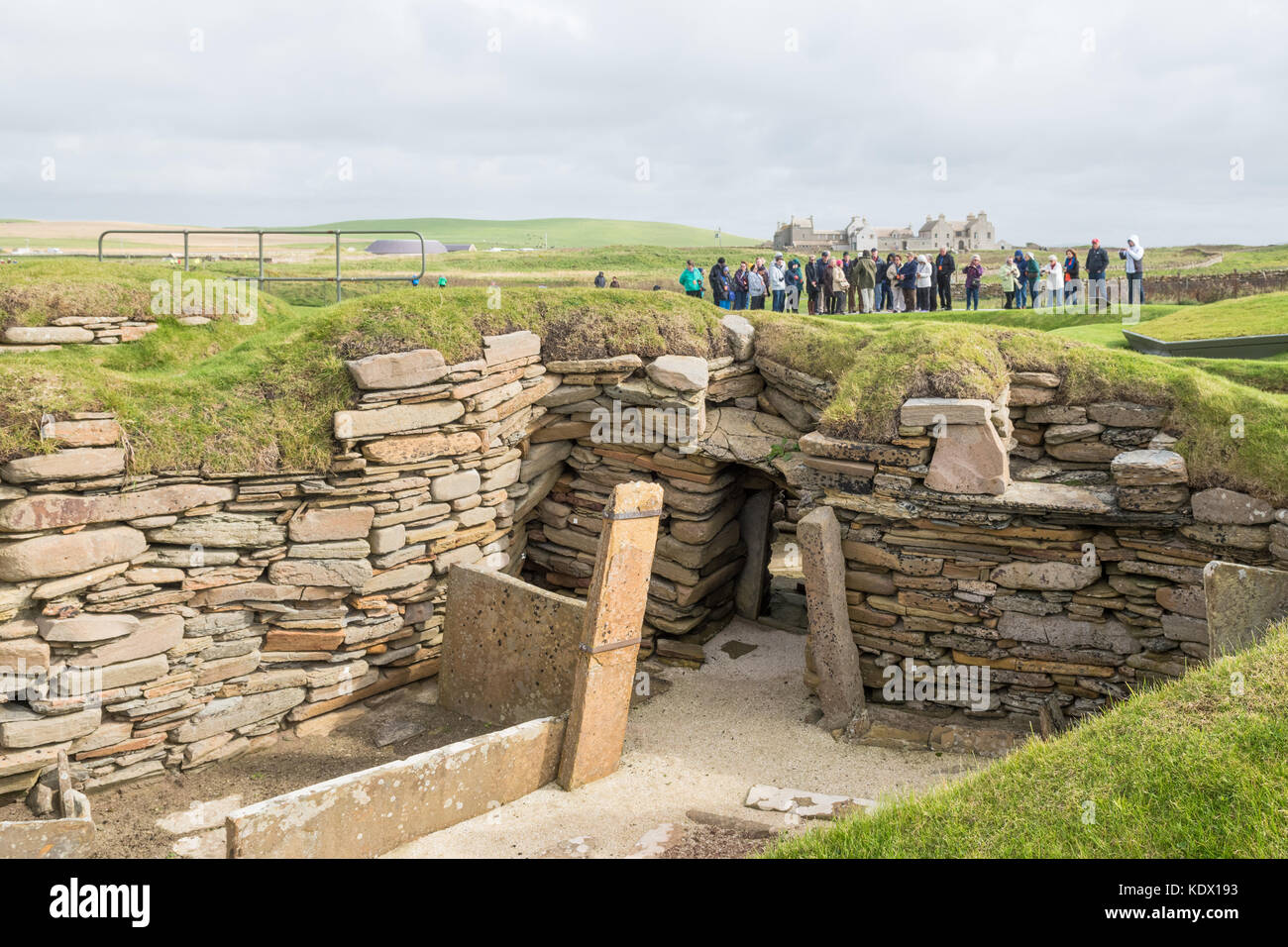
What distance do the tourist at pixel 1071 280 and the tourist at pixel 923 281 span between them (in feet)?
9.27

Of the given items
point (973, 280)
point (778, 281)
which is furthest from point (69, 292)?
point (973, 280)

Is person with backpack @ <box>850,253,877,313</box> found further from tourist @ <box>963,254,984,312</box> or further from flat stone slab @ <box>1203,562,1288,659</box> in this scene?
flat stone slab @ <box>1203,562,1288,659</box>

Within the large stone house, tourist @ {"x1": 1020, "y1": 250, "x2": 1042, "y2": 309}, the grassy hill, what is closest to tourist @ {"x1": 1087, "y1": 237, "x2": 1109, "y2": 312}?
tourist @ {"x1": 1020, "y1": 250, "x2": 1042, "y2": 309}

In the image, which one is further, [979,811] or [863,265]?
[863,265]

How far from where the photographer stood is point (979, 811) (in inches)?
213

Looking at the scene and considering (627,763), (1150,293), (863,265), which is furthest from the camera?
(1150,293)

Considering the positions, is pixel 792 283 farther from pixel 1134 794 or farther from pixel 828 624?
pixel 1134 794

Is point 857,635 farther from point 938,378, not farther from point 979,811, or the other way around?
point 979,811

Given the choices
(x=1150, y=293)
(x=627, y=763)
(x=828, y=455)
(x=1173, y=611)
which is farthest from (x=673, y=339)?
(x=1150, y=293)

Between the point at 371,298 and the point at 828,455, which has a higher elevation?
the point at 371,298

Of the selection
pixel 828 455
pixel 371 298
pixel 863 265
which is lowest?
pixel 828 455

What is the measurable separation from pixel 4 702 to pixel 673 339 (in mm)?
7527

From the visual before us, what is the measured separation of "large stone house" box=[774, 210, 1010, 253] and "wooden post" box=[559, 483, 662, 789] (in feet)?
164
